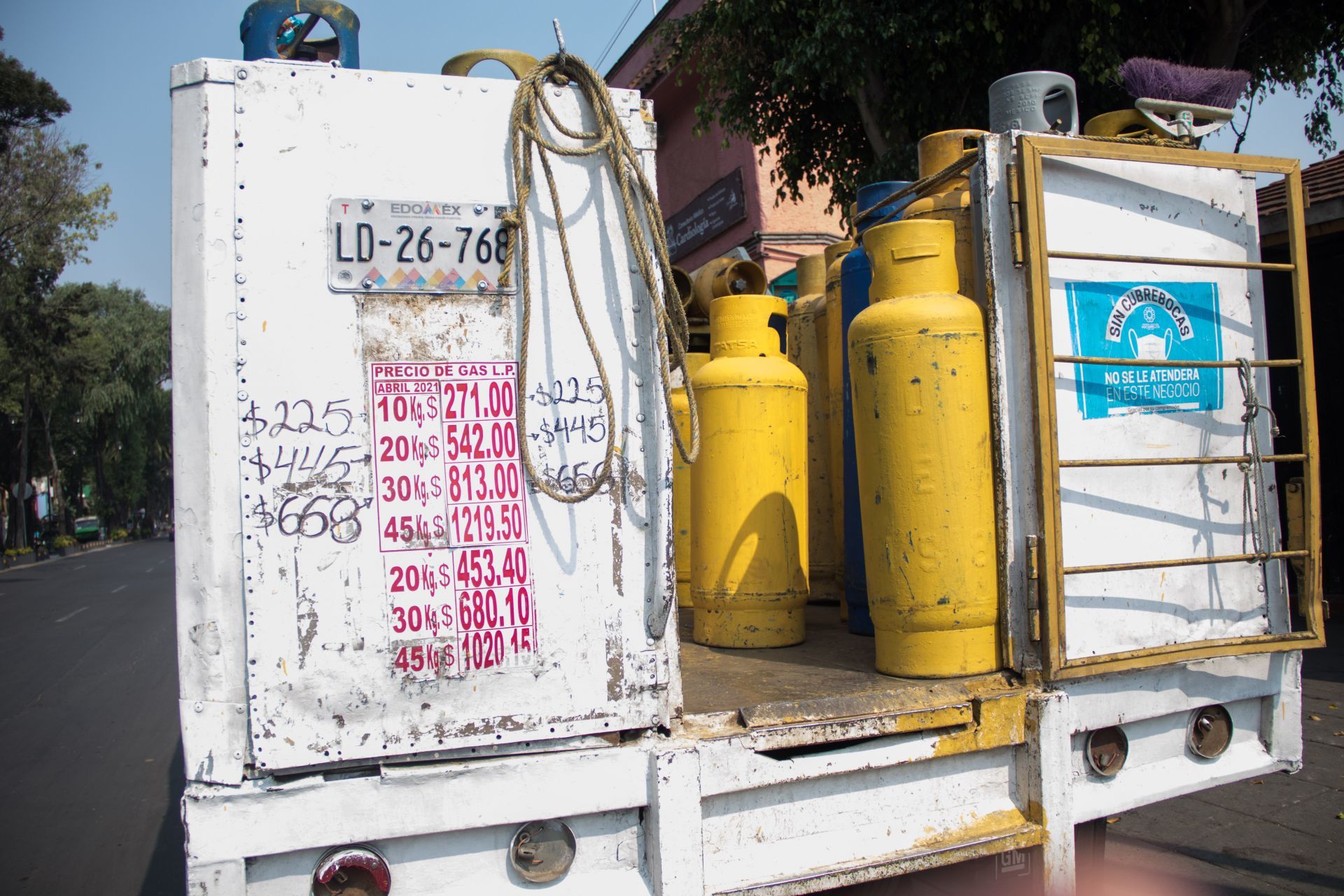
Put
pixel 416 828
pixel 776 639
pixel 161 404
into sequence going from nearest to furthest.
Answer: pixel 416 828 < pixel 776 639 < pixel 161 404

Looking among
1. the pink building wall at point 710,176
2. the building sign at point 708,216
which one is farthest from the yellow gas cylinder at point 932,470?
the building sign at point 708,216

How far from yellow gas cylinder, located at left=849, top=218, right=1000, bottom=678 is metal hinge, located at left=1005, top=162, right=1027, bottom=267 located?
0.17 m

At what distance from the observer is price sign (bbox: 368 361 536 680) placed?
2.02m

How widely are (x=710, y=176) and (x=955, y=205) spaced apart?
1237cm

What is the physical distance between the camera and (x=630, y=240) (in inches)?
85.7

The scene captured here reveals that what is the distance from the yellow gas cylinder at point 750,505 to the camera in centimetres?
334

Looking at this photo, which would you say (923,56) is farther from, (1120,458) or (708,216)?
(708,216)

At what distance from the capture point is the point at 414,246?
2068mm

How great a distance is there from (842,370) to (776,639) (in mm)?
1072

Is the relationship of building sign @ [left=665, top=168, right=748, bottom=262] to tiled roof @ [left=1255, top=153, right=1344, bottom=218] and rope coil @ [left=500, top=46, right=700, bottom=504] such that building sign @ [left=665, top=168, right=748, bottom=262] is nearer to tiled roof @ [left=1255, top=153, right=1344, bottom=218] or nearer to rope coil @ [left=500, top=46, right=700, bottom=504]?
tiled roof @ [left=1255, top=153, right=1344, bottom=218]

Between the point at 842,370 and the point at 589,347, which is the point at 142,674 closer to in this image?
the point at 842,370

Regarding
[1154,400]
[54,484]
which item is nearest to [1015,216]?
[1154,400]

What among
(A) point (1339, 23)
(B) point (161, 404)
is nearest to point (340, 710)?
(A) point (1339, 23)

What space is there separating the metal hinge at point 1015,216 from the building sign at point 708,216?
438 inches
